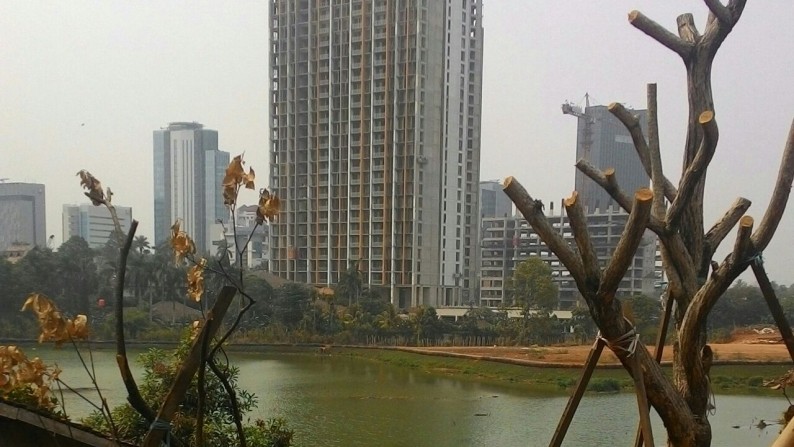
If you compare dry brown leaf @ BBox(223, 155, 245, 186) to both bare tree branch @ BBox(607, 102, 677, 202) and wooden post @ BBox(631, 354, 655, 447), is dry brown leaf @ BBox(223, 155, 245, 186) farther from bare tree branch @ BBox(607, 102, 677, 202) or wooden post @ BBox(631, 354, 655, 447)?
bare tree branch @ BBox(607, 102, 677, 202)

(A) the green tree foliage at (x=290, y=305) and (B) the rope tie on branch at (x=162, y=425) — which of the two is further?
(A) the green tree foliage at (x=290, y=305)

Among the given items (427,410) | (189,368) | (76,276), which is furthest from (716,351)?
(76,276)

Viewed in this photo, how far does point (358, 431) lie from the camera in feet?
26.6

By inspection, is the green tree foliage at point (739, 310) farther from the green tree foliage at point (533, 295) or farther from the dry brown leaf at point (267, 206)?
the dry brown leaf at point (267, 206)

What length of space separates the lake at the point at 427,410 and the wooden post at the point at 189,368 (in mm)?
5484

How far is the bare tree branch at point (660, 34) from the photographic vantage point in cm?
196

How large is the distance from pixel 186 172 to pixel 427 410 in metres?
14.9

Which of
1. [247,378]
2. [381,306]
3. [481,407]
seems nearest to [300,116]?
[381,306]

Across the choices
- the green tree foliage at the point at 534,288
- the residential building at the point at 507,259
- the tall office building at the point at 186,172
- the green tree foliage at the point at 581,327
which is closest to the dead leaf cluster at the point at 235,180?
the green tree foliage at the point at 581,327

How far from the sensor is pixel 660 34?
1985 millimetres

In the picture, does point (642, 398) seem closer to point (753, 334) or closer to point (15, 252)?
point (15, 252)

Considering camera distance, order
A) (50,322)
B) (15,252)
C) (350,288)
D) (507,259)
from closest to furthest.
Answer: (50,322), (15,252), (350,288), (507,259)

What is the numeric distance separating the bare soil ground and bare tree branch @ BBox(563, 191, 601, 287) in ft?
37.5

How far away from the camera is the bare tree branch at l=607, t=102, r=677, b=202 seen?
2.10m
